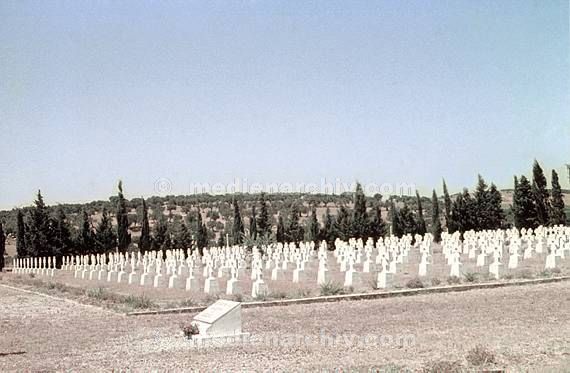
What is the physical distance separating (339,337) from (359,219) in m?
35.2

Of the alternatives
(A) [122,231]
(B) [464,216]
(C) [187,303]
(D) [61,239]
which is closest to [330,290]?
(C) [187,303]

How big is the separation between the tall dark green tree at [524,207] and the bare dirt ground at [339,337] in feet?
95.6

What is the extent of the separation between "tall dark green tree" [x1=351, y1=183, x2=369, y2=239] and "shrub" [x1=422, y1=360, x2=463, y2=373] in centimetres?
3744

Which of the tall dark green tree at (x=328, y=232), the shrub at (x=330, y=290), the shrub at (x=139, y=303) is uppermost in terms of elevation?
the tall dark green tree at (x=328, y=232)

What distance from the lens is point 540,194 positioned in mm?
45406

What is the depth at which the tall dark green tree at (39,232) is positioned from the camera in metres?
50.9

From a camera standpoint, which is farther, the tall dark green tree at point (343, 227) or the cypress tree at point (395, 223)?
the cypress tree at point (395, 223)

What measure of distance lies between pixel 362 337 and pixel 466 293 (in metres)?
6.52

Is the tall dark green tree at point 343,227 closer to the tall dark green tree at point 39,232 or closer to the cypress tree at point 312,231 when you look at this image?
the cypress tree at point 312,231

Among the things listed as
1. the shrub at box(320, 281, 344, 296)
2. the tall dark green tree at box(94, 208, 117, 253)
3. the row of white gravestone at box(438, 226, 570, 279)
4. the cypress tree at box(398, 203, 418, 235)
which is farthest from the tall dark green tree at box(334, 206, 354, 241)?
the shrub at box(320, 281, 344, 296)

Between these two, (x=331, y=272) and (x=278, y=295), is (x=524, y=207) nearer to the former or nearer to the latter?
(x=331, y=272)

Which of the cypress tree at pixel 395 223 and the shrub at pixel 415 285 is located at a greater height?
the cypress tree at pixel 395 223

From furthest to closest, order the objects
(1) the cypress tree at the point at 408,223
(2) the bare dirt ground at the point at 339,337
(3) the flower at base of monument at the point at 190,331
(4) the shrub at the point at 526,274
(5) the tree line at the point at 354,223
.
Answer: (1) the cypress tree at the point at 408,223 → (5) the tree line at the point at 354,223 → (4) the shrub at the point at 526,274 → (3) the flower at base of monument at the point at 190,331 → (2) the bare dirt ground at the point at 339,337

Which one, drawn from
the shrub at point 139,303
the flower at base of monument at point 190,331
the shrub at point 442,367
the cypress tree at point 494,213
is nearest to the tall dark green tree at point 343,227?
the cypress tree at point 494,213
